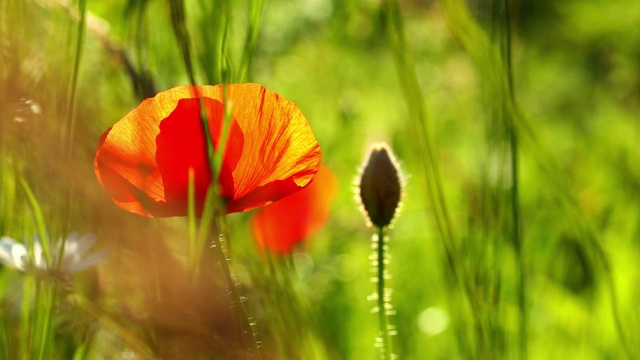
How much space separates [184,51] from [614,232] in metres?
1.06

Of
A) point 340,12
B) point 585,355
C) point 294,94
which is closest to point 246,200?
point 585,355

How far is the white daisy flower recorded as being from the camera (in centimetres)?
53

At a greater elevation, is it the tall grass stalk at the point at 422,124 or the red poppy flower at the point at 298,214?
the red poppy flower at the point at 298,214

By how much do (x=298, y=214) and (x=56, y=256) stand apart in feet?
1.38

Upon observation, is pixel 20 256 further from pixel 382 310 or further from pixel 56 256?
pixel 382 310

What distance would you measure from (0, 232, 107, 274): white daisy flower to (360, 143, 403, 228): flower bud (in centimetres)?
17

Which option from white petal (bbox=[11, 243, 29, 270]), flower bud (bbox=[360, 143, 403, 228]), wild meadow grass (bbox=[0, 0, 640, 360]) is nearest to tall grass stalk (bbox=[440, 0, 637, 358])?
wild meadow grass (bbox=[0, 0, 640, 360])

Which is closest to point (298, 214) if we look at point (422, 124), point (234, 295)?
point (422, 124)

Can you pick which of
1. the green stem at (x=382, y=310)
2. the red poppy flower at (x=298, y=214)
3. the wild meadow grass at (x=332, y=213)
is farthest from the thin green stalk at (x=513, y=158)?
the red poppy flower at (x=298, y=214)

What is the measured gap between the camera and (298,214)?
94 cm

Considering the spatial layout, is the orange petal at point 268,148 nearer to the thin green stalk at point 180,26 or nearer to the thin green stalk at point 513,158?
the thin green stalk at point 180,26

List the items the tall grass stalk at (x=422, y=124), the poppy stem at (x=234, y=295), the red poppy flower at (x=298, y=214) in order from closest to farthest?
the poppy stem at (x=234, y=295) → the tall grass stalk at (x=422, y=124) → the red poppy flower at (x=298, y=214)

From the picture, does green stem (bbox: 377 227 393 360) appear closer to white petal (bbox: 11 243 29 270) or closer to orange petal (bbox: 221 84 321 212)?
orange petal (bbox: 221 84 321 212)

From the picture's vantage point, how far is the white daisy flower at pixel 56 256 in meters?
0.53
